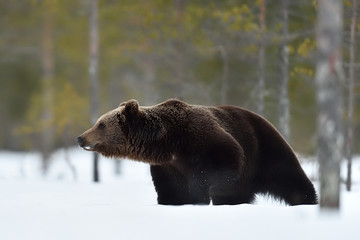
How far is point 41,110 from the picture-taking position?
18375mm

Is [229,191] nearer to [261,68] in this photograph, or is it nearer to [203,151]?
[203,151]

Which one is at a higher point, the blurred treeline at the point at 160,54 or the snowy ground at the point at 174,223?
the blurred treeline at the point at 160,54

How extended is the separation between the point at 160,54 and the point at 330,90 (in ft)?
35.0

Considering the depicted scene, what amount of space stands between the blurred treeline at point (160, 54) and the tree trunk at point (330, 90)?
5.50 metres

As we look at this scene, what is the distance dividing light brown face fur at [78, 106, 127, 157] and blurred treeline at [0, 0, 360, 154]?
5554 mm

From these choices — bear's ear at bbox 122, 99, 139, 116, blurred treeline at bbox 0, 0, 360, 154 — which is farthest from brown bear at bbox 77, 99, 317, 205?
blurred treeline at bbox 0, 0, 360, 154

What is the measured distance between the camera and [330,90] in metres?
4.92

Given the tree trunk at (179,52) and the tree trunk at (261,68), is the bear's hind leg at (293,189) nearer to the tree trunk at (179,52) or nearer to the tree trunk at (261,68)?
the tree trunk at (261,68)

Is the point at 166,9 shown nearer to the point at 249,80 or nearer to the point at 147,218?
the point at 249,80

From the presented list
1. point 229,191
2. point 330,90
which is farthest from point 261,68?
point 330,90

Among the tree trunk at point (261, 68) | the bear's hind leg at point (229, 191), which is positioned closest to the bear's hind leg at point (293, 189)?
the bear's hind leg at point (229, 191)

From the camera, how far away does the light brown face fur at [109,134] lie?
6202 millimetres

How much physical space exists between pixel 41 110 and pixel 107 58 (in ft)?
9.72

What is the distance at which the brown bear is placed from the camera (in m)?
5.89
